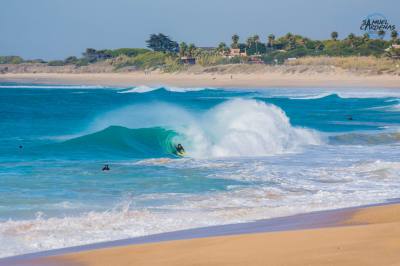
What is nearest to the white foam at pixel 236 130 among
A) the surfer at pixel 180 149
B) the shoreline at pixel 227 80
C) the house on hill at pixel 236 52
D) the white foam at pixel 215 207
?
the surfer at pixel 180 149

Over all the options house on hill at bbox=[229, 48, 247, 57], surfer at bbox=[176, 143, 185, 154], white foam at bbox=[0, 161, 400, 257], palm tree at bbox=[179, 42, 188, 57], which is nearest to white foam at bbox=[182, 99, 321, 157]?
surfer at bbox=[176, 143, 185, 154]

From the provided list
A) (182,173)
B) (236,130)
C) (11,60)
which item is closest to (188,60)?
(11,60)

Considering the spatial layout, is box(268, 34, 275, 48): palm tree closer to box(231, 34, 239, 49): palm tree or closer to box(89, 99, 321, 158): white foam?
box(231, 34, 239, 49): palm tree

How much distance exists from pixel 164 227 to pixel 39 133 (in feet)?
58.1

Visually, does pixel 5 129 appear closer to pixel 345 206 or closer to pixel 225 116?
pixel 225 116

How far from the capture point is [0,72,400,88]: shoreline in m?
66.3

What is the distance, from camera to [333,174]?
1391cm

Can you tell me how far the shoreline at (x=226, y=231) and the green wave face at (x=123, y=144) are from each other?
31.2ft

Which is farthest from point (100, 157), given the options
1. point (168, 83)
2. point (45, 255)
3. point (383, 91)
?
point (168, 83)

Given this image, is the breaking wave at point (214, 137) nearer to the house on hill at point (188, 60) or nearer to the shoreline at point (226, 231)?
the shoreline at point (226, 231)

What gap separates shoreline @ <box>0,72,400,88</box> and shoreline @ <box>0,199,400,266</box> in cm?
5240

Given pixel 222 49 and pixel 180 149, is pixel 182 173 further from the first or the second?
pixel 222 49

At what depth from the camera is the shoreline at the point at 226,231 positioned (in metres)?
7.62

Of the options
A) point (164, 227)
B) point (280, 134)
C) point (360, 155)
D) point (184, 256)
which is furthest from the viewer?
point (280, 134)
